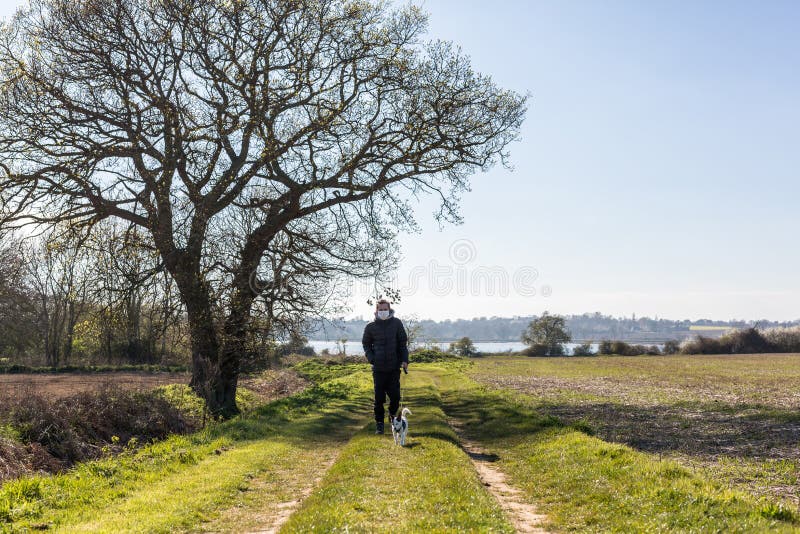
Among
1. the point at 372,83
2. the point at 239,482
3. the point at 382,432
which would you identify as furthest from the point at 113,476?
the point at 372,83

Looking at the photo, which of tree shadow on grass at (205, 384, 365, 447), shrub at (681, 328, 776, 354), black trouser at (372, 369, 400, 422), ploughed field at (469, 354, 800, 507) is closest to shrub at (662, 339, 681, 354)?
shrub at (681, 328, 776, 354)

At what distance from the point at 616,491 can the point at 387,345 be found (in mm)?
6281

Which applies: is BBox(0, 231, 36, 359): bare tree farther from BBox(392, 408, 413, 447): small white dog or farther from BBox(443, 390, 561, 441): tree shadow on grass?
BBox(392, 408, 413, 447): small white dog

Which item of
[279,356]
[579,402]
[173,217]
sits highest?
[173,217]

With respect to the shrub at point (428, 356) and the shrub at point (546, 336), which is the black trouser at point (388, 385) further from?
the shrub at point (546, 336)

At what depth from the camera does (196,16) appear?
20.9m

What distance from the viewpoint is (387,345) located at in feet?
45.3

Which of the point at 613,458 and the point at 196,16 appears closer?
the point at 613,458

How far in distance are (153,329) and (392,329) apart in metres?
11.2

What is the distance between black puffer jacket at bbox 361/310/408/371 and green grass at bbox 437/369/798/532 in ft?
10.4

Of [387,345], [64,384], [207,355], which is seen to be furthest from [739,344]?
[387,345]

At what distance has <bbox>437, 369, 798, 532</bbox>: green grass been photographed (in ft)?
22.8

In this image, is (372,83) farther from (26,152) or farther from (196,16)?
(26,152)

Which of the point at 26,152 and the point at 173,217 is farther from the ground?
the point at 26,152
